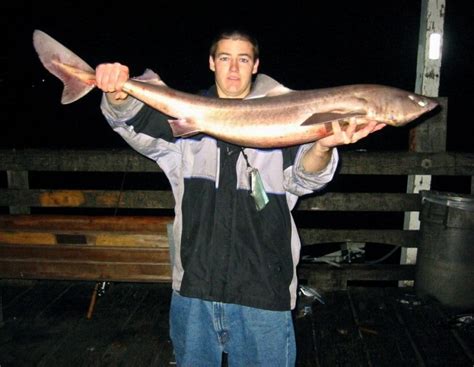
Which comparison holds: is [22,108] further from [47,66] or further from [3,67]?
[47,66]

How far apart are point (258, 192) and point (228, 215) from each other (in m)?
0.27

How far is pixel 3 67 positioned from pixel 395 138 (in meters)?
47.4

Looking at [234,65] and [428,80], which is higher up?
[428,80]

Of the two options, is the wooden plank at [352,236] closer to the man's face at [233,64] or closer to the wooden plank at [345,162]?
the wooden plank at [345,162]

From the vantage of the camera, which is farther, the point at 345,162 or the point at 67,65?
the point at 345,162

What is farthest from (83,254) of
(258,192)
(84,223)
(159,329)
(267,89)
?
(267,89)

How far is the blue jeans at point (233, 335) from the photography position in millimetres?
2754

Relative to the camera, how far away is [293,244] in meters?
2.89

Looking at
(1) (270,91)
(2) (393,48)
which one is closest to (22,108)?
(1) (270,91)

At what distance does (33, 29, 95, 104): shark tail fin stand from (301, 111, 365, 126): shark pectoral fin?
59.9 inches

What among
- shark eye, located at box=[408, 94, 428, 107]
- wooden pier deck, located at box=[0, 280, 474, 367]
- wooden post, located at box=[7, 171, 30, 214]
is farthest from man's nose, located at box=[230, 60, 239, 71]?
wooden post, located at box=[7, 171, 30, 214]

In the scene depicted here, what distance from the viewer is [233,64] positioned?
284 cm

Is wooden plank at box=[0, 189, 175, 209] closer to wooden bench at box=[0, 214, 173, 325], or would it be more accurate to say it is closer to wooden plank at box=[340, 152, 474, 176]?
wooden bench at box=[0, 214, 173, 325]

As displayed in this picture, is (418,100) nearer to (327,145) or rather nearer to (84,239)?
(327,145)
